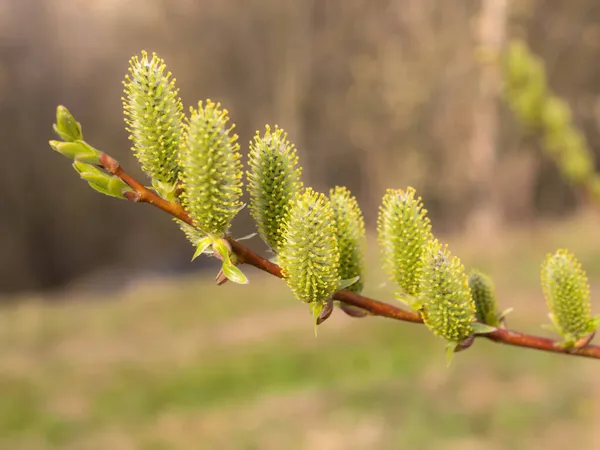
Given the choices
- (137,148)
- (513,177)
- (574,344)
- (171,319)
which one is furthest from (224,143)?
(513,177)

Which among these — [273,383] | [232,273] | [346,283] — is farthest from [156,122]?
[273,383]

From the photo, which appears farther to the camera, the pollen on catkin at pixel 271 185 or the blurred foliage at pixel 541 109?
the blurred foliage at pixel 541 109

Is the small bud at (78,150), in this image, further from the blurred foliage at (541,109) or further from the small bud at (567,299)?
the blurred foliage at (541,109)

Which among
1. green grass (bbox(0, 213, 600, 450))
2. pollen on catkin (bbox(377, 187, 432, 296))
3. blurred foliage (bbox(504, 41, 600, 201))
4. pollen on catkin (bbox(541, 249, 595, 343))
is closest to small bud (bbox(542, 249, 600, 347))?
pollen on catkin (bbox(541, 249, 595, 343))

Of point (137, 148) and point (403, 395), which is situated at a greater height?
point (137, 148)

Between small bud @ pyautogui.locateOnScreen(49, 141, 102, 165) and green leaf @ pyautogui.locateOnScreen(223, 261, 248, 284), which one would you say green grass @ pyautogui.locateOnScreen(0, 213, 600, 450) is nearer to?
green leaf @ pyautogui.locateOnScreen(223, 261, 248, 284)

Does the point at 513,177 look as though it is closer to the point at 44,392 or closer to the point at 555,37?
the point at 555,37

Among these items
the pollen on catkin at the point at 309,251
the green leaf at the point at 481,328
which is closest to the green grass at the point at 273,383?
the green leaf at the point at 481,328
